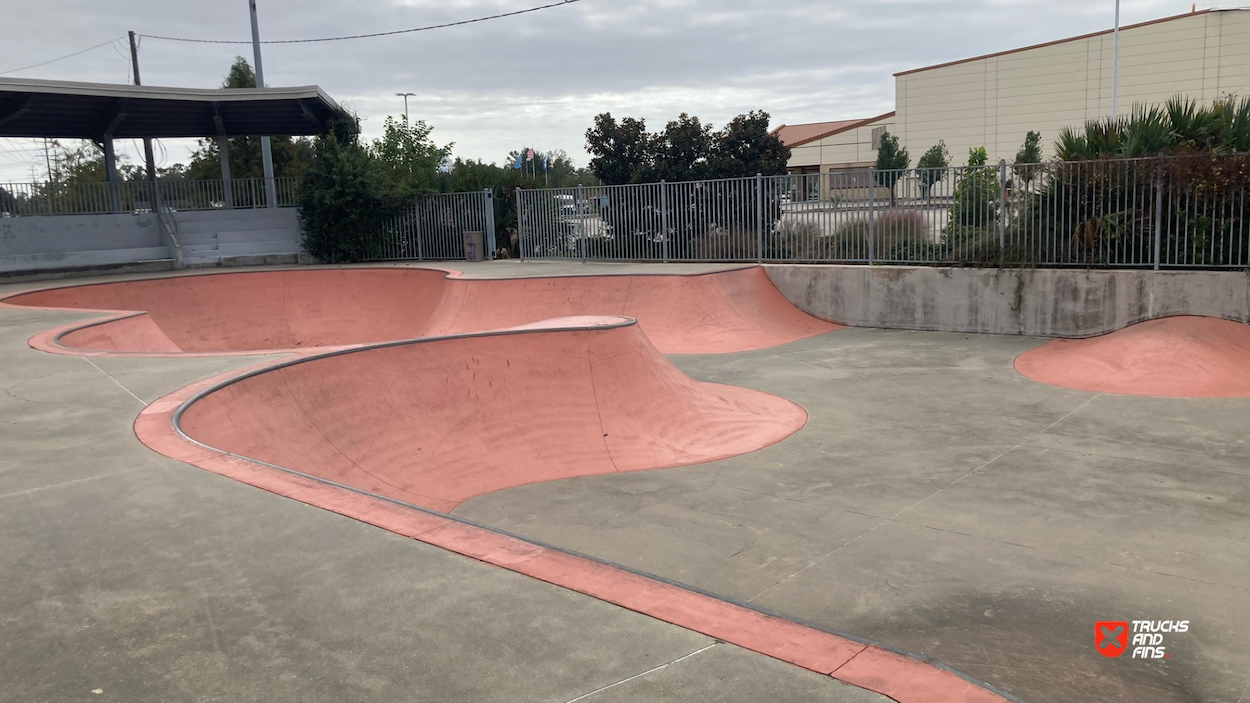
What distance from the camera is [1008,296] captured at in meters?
13.9

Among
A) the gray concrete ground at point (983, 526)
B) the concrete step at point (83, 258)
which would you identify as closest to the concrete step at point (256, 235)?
the concrete step at point (83, 258)

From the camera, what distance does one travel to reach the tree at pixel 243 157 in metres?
37.2

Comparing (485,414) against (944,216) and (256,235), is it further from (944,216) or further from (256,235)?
(256,235)

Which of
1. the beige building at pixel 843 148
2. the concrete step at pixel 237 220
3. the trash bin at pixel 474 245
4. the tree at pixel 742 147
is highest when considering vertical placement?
the beige building at pixel 843 148

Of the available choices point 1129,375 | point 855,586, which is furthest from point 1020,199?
point 855,586

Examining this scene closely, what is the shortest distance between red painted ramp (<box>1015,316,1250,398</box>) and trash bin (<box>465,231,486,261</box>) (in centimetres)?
1373

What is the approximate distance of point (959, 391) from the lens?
10.3m

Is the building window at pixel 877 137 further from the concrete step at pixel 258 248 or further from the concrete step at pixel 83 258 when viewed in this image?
the concrete step at pixel 83 258

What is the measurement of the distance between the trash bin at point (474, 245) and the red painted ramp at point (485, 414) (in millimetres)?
11973

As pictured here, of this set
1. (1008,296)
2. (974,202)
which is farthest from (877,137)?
(1008,296)

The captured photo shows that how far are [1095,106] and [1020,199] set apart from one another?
48.7 m

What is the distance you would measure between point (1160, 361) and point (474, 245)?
15.7 meters

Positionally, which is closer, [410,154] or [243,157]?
[410,154]

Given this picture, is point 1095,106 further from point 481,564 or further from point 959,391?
point 481,564
